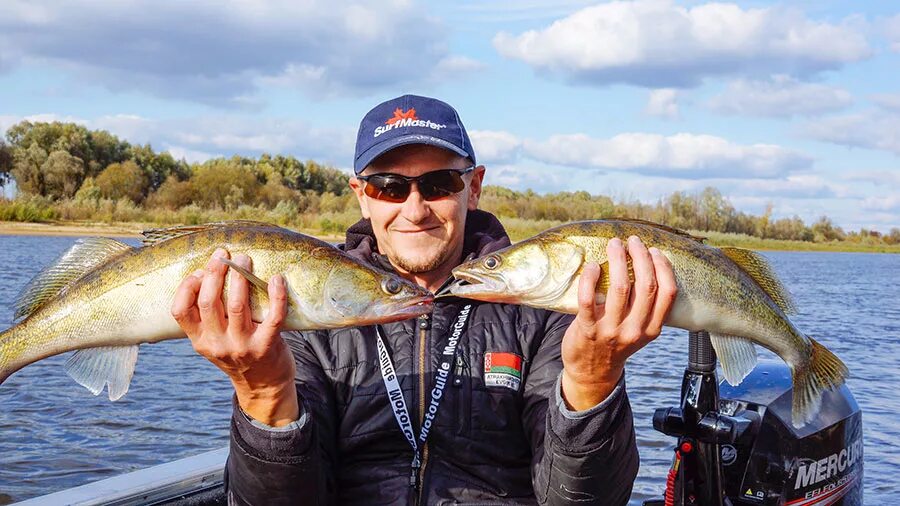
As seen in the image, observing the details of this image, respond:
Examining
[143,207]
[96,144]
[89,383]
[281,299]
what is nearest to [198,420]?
[89,383]

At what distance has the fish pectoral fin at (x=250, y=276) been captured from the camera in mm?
2963

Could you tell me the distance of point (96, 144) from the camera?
5272 centimetres

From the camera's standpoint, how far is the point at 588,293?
9.70 feet

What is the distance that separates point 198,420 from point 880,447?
8.50 metres

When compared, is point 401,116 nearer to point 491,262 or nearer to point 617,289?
point 491,262

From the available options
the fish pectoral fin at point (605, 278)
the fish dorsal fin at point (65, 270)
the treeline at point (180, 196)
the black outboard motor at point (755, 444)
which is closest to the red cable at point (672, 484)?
the black outboard motor at point (755, 444)

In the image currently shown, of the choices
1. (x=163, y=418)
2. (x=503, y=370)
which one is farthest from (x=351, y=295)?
(x=163, y=418)

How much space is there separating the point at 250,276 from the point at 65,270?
108 centimetres

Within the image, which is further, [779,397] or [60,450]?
[60,450]

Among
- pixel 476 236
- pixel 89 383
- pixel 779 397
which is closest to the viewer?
pixel 89 383

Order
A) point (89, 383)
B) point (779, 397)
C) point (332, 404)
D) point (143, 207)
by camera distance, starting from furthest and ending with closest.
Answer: point (143, 207) < point (779, 397) < point (332, 404) < point (89, 383)

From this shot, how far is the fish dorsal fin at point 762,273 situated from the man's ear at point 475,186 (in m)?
1.44

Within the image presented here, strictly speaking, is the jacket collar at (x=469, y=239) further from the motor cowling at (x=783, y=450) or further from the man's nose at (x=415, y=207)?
the motor cowling at (x=783, y=450)

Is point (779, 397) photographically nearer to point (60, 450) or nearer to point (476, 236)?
point (476, 236)
